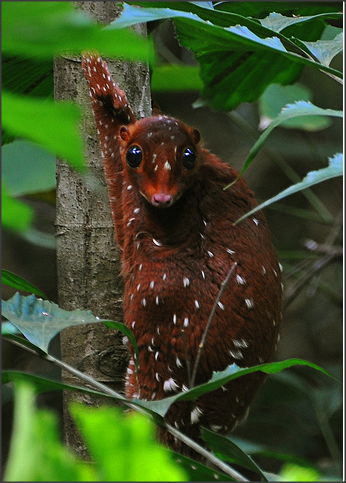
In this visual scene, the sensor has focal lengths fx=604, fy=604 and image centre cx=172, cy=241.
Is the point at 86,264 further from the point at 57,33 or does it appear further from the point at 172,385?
the point at 57,33

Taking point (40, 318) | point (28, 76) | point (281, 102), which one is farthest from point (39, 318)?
point (281, 102)

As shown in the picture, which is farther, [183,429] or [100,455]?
[183,429]

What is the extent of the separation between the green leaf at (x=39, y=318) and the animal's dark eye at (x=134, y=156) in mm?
421

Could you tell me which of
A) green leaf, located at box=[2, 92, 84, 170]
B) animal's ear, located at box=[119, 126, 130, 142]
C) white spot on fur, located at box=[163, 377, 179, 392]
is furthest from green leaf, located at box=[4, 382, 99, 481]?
animal's ear, located at box=[119, 126, 130, 142]

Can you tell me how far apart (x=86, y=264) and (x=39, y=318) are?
1.34 ft

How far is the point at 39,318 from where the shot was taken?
2.90 feet

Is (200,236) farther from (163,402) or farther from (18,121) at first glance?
(18,121)

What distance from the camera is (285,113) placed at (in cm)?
81

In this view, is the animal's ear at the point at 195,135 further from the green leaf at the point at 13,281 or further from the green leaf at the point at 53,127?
the green leaf at the point at 53,127

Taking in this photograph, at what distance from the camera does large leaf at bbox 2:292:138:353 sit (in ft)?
2.76

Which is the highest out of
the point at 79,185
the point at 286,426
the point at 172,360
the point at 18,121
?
the point at 18,121

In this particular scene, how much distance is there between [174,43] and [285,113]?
294 centimetres

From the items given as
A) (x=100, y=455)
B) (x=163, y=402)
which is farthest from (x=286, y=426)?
(x=100, y=455)

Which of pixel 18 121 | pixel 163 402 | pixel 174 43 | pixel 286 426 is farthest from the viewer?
pixel 174 43
